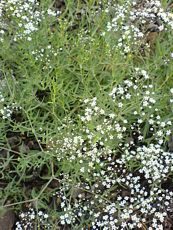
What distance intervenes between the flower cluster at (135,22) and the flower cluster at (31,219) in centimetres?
143

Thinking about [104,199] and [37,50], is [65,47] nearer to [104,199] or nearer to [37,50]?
[37,50]

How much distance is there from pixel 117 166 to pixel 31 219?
818mm

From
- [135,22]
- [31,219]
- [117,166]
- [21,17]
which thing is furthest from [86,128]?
[135,22]

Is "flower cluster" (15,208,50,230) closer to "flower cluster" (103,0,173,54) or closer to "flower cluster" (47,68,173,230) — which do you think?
"flower cluster" (47,68,173,230)

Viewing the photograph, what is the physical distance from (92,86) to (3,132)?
0.83 meters

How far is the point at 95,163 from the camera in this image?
3592 mm

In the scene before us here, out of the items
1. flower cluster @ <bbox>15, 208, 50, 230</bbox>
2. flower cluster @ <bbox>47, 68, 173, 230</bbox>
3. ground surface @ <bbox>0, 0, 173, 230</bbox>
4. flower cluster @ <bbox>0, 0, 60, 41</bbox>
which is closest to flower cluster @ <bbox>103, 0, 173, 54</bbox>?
ground surface @ <bbox>0, 0, 173, 230</bbox>

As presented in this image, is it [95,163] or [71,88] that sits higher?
[71,88]

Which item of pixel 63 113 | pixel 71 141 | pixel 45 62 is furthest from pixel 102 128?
pixel 45 62

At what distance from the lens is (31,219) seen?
3.62 meters

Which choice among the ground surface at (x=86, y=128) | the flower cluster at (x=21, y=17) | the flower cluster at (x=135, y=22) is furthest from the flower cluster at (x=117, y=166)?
the flower cluster at (x=21, y=17)

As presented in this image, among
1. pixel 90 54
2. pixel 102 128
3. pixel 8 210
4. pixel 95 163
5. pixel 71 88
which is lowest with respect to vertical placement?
pixel 8 210

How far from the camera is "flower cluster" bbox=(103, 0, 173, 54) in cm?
365

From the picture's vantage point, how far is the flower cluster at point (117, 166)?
3.41 meters
